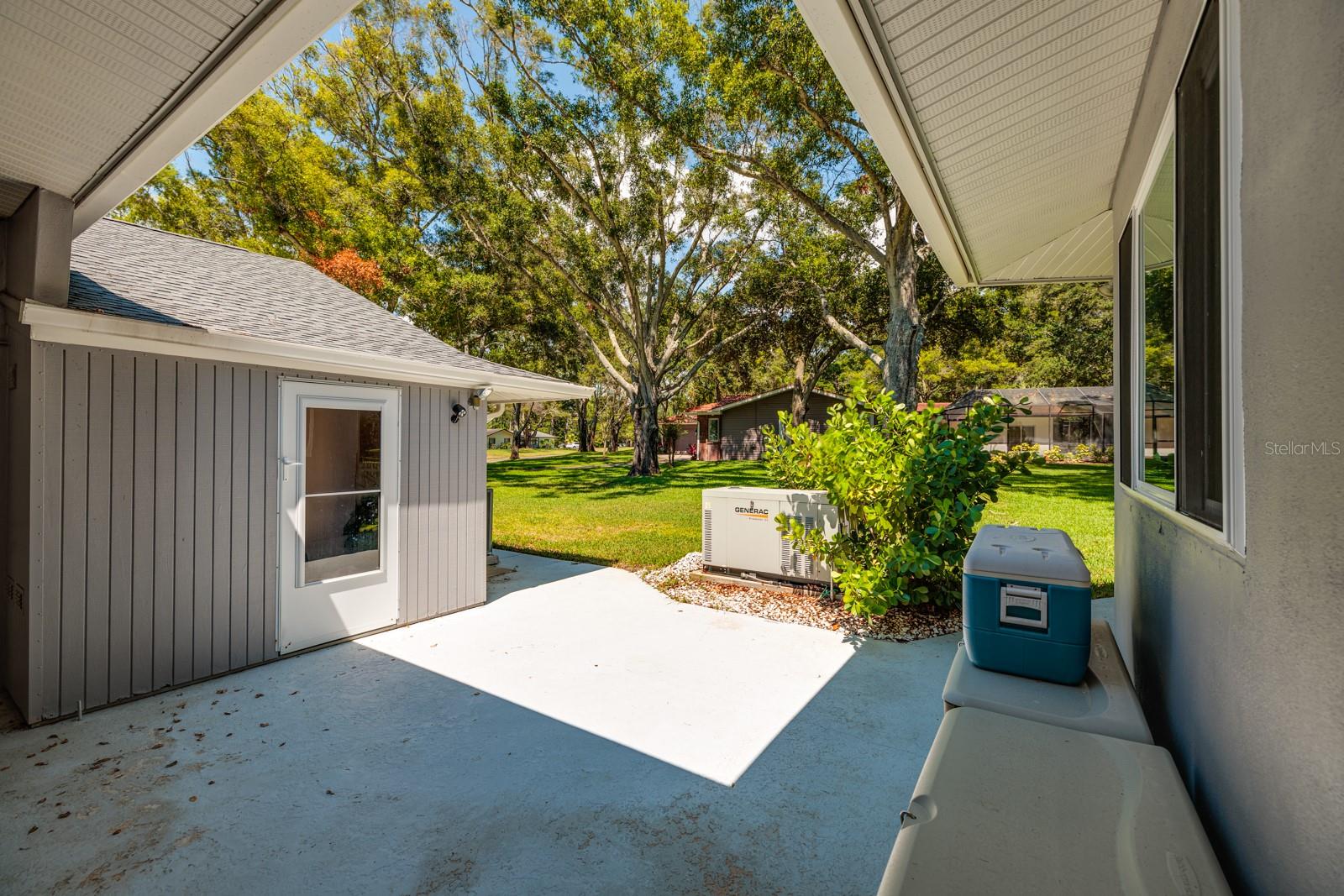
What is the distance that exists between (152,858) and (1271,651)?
3.41 metres

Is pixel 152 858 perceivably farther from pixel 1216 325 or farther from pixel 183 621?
pixel 1216 325

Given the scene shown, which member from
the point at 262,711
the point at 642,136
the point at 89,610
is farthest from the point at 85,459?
the point at 642,136

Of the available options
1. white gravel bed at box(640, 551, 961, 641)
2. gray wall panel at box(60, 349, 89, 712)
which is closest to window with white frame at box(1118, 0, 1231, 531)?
white gravel bed at box(640, 551, 961, 641)

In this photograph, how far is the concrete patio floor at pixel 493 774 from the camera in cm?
211

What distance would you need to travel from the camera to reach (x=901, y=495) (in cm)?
438

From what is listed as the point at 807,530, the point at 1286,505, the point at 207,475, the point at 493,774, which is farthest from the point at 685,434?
the point at 1286,505

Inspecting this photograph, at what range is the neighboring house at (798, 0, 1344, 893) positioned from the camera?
0.93 m

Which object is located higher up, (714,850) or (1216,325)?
(1216,325)

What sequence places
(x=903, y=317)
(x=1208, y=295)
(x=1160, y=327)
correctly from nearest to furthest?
(x=1208, y=295) < (x=1160, y=327) < (x=903, y=317)

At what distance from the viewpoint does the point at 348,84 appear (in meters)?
15.6

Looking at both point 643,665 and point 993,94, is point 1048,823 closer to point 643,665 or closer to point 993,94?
point 993,94

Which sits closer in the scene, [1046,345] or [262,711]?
[262,711]

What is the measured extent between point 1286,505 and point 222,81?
3023 millimetres
